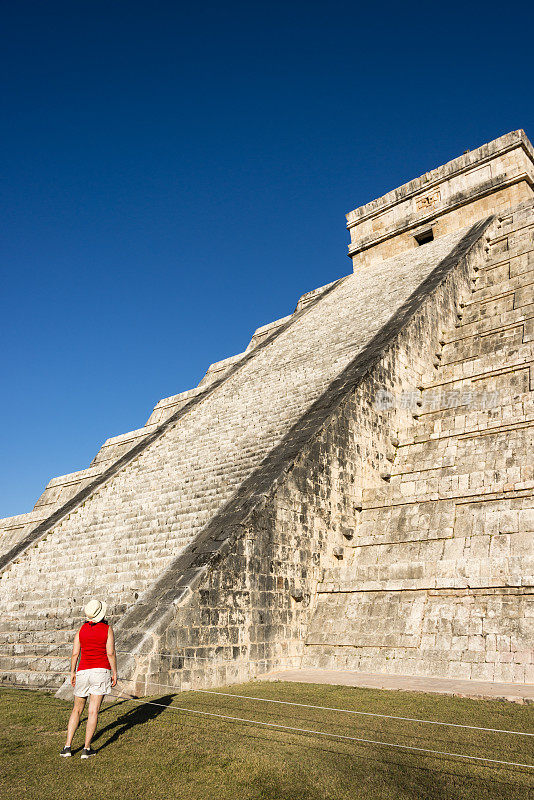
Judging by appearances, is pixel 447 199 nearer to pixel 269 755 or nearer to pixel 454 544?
pixel 454 544

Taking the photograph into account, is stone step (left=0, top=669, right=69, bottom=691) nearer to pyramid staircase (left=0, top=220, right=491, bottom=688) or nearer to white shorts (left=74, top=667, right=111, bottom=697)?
pyramid staircase (left=0, top=220, right=491, bottom=688)

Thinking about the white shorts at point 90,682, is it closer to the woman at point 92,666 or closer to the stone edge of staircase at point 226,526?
the woman at point 92,666

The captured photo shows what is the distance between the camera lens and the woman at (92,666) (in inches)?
164

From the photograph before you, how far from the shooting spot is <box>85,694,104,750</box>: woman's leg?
4.04m

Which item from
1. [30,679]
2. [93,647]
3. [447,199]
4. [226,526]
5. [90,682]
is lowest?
[30,679]

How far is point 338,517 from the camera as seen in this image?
879 cm

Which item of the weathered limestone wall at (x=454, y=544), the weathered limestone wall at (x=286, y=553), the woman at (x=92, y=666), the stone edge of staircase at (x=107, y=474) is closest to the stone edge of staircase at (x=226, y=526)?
the weathered limestone wall at (x=286, y=553)

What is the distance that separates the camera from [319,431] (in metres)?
8.87

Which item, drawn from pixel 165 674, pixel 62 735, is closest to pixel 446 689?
pixel 165 674

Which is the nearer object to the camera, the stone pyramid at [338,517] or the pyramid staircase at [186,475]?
the stone pyramid at [338,517]

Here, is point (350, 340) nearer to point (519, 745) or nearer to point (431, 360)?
point (431, 360)

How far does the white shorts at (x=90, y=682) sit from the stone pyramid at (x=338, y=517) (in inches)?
71.9

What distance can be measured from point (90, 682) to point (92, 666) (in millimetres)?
106

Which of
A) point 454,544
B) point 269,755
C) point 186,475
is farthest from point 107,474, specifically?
point 269,755
